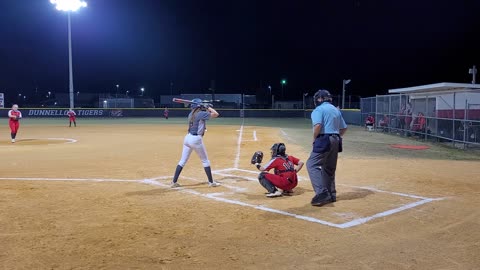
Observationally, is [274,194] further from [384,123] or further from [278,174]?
[384,123]

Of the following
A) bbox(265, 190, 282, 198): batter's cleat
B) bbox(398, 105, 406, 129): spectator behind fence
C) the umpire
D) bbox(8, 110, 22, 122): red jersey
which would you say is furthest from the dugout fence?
bbox(8, 110, 22, 122): red jersey

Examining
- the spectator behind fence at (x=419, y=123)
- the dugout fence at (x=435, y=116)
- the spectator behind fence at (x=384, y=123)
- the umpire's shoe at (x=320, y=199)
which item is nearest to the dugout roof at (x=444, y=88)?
the dugout fence at (x=435, y=116)

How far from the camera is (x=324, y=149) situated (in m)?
6.95

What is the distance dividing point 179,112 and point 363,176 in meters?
47.8

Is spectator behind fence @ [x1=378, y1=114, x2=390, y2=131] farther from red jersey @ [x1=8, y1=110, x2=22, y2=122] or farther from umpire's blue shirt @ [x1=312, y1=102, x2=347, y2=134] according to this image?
umpire's blue shirt @ [x1=312, y1=102, x2=347, y2=134]

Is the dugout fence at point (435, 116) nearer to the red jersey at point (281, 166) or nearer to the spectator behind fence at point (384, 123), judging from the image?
the spectator behind fence at point (384, 123)

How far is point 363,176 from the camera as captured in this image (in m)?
10.0

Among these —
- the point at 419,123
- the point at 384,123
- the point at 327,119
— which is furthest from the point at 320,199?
the point at 384,123

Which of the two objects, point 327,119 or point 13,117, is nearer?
point 327,119

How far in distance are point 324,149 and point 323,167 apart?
0.36 meters

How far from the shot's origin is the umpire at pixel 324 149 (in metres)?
6.95

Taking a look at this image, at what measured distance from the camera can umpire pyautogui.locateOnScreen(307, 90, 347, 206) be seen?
695cm

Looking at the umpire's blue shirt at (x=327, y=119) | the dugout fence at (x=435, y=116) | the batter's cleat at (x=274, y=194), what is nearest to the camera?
the umpire's blue shirt at (x=327, y=119)

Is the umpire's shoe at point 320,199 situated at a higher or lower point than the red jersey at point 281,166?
lower
